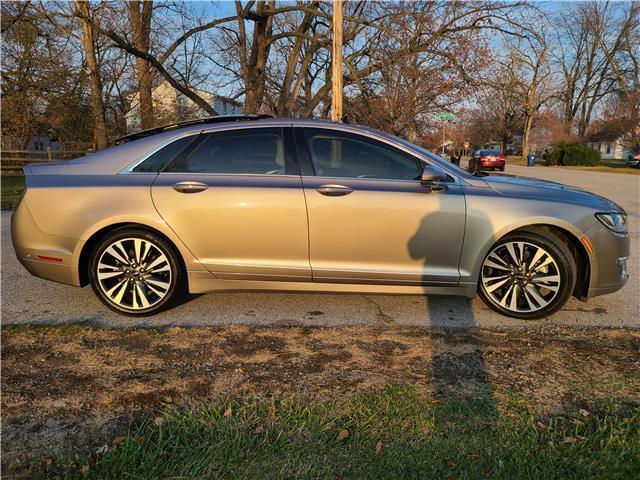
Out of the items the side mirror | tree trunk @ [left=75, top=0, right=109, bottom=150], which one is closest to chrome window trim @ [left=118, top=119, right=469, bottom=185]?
the side mirror

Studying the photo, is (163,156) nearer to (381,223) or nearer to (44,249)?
(44,249)

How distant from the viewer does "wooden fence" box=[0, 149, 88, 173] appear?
68.6 ft

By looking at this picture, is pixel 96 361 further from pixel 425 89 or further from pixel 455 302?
pixel 425 89

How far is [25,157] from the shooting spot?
2245 cm

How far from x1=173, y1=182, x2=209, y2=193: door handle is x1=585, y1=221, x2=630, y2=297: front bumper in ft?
10.5

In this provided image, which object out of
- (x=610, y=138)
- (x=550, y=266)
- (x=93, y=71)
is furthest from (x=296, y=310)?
(x=610, y=138)

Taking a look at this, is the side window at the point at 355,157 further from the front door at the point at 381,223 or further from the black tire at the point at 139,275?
the black tire at the point at 139,275

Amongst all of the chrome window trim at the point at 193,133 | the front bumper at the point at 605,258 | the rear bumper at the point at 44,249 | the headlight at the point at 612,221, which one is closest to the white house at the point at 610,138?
the headlight at the point at 612,221

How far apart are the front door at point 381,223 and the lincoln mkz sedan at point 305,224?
0.01 meters

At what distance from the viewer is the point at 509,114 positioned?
6606 centimetres

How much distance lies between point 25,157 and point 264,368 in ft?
82.3

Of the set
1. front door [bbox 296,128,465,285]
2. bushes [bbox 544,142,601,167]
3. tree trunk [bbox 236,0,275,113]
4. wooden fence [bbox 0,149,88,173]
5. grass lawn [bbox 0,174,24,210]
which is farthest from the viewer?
bushes [bbox 544,142,601,167]

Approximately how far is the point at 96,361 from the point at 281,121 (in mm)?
2394

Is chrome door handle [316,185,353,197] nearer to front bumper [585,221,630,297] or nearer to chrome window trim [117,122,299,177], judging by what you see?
chrome window trim [117,122,299,177]
